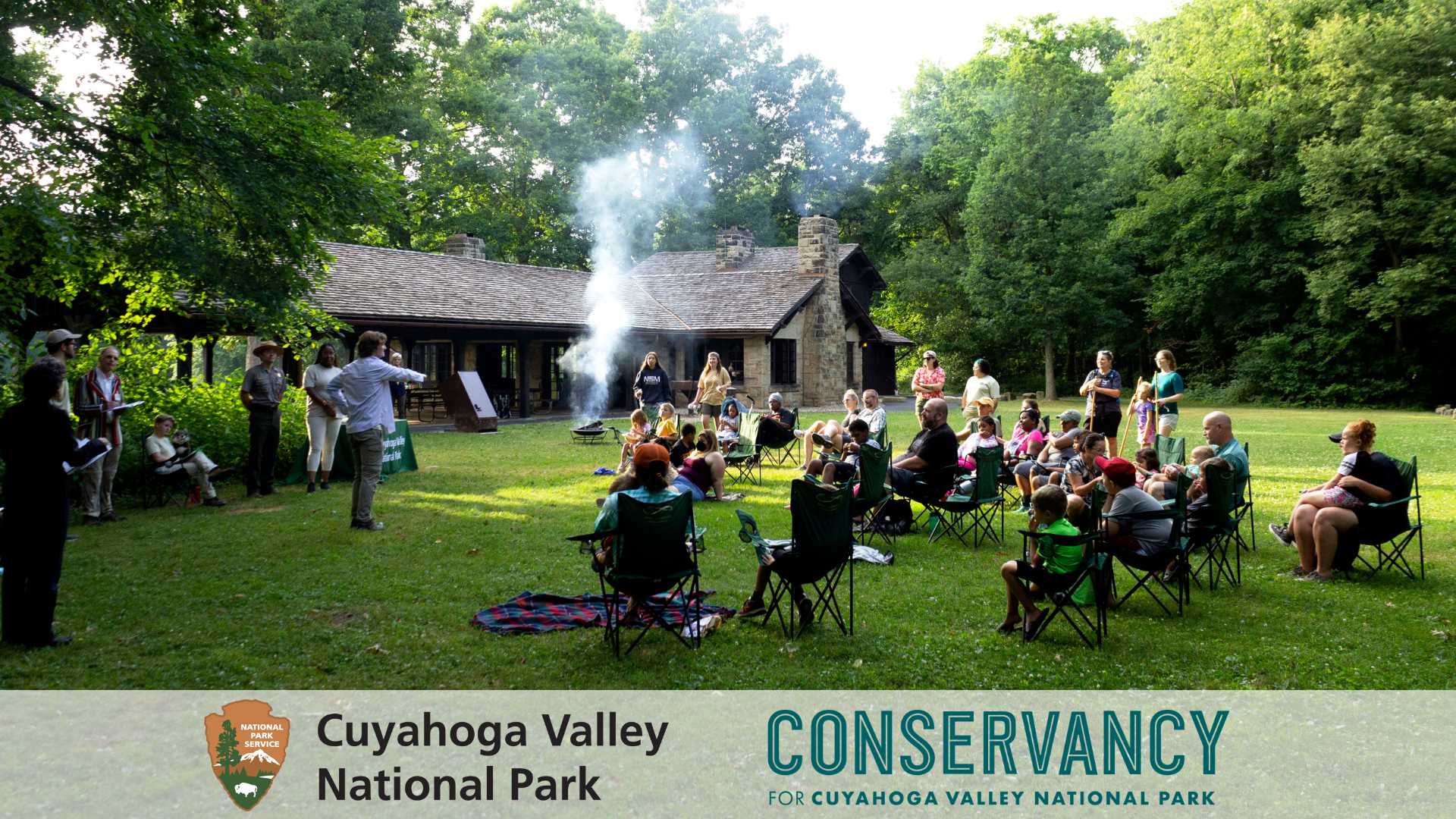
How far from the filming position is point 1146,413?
35.0 ft

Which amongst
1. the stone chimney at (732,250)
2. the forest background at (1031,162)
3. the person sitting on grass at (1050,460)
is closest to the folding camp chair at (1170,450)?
the person sitting on grass at (1050,460)

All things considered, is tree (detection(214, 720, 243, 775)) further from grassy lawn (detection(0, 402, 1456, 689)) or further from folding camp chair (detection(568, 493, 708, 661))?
folding camp chair (detection(568, 493, 708, 661))

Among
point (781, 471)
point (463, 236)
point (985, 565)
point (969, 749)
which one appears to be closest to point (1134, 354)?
point (463, 236)

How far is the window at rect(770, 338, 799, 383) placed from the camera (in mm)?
27394

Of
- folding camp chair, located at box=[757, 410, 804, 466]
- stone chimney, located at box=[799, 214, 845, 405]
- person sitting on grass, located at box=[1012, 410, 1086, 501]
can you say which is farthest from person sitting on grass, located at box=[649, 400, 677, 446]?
stone chimney, located at box=[799, 214, 845, 405]

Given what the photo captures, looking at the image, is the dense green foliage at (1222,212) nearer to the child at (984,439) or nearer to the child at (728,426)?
the child at (728,426)

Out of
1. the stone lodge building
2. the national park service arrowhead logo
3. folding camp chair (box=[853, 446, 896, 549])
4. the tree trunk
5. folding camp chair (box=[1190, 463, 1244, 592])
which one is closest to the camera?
the national park service arrowhead logo

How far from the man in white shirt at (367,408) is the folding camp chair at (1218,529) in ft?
19.7

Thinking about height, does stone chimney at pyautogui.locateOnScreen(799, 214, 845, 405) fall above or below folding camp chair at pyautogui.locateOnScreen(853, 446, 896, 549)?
above

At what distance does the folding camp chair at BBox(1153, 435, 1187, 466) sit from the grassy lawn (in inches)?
37.0

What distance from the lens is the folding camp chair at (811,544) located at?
189 inches

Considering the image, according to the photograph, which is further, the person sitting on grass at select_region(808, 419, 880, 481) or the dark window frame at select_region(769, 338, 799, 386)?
the dark window frame at select_region(769, 338, 799, 386)

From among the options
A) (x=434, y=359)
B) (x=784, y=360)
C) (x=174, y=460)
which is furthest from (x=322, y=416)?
(x=784, y=360)

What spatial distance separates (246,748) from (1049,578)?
12.5 feet
